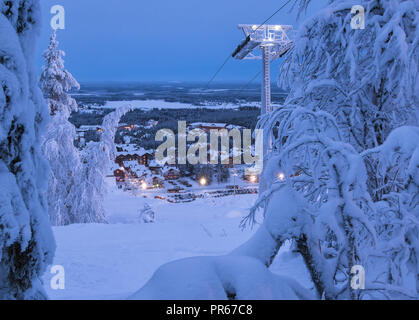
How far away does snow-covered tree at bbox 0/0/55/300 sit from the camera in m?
2.05

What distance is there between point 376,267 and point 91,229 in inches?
359

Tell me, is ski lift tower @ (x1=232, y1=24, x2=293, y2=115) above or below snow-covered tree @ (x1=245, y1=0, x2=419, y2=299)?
above

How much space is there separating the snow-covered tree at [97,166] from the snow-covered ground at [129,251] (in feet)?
9.67

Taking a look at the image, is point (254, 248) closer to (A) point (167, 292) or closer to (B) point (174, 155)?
(A) point (167, 292)

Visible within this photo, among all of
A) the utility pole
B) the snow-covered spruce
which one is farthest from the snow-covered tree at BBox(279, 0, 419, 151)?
the utility pole

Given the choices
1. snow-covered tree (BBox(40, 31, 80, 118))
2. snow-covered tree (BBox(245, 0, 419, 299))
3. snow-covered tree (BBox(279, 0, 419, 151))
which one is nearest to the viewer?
snow-covered tree (BBox(245, 0, 419, 299))

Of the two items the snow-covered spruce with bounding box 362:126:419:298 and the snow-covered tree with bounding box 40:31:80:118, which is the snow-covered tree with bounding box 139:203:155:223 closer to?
the snow-covered tree with bounding box 40:31:80:118

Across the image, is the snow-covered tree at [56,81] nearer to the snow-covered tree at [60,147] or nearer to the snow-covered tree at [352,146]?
the snow-covered tree at [60,147]

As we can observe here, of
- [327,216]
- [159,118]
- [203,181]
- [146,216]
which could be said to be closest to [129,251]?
[146,216]

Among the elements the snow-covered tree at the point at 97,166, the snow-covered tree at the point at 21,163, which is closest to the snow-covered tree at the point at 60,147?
the snow-covered tree at the point at 97,166

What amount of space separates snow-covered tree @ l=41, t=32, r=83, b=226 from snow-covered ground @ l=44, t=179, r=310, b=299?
11.2ft

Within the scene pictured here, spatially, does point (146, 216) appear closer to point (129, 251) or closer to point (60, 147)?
point (60, 147)

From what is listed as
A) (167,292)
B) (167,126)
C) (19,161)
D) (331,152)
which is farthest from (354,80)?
(167,126)

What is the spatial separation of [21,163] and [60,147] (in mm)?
12324
